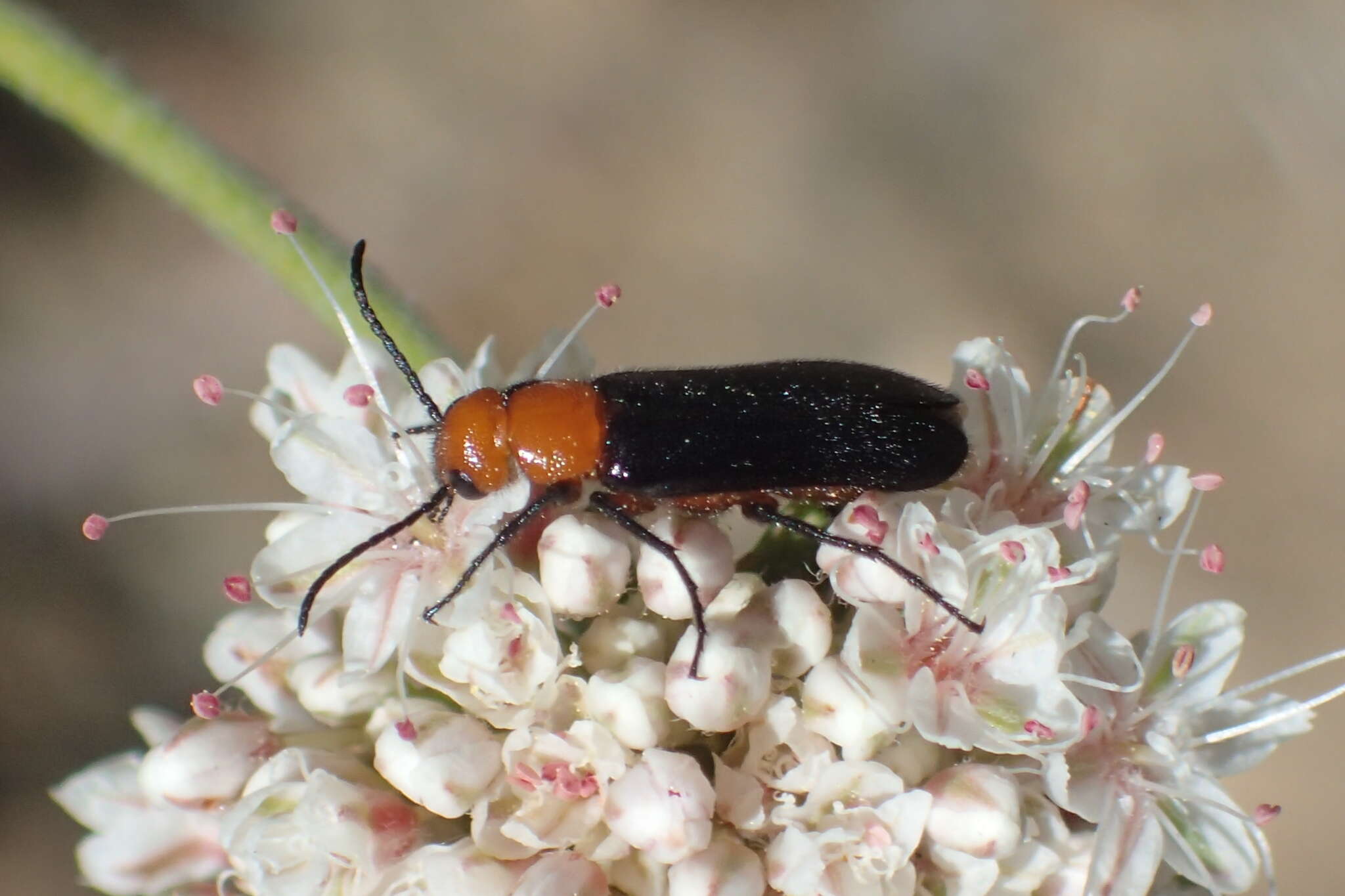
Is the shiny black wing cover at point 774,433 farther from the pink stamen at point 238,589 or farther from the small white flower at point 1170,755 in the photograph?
the pink stamen at point 238,589

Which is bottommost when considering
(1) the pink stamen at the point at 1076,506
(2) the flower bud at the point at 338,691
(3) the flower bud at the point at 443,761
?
(2) the flower bud at the point at 338,691

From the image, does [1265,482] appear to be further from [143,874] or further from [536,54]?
[143,874]

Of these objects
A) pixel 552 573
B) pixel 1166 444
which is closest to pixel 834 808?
pixel 552 573

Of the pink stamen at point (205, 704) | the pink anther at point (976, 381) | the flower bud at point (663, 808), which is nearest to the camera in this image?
the flower bud at point (663, 808)

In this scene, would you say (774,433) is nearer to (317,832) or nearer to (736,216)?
(317,832)

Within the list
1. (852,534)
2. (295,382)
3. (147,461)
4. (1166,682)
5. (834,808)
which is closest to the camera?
(834,808)

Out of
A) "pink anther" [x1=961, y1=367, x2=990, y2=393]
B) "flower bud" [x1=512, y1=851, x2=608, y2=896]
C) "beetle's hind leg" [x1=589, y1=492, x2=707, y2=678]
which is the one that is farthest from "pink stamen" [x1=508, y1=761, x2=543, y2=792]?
"pink anther" [x1=961, y1=367, x2=990, y2=393]

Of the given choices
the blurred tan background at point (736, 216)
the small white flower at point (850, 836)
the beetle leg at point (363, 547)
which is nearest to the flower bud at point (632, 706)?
the small white flower at point (850, 836)
